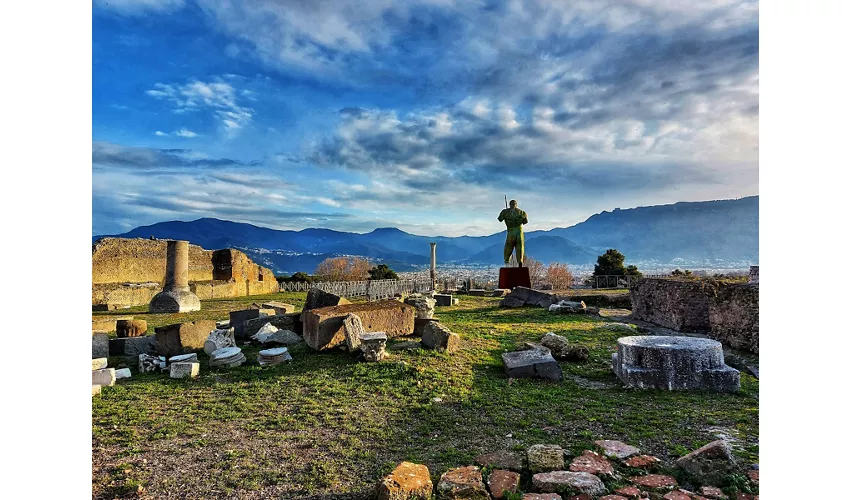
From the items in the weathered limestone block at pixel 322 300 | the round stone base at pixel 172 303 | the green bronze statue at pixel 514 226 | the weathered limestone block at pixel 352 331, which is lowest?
the round stone base at pixel 172 303

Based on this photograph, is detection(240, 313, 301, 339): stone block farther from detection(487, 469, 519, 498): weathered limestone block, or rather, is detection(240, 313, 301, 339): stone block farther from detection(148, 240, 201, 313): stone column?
detection(148, 240, 201, 313): stone column

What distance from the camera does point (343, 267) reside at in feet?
119

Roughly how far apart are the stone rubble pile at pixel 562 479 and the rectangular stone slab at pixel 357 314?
4972 millimetres

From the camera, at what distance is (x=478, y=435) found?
4.50 meters

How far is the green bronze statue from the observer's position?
2033 centimetres

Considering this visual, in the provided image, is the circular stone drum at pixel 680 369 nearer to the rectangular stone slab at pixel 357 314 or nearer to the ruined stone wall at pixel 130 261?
the rectangular stone slab at pixel 357 314

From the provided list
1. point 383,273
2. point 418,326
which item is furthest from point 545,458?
point 383,273

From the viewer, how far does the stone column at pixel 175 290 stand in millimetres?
16328

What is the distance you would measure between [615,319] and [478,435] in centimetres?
985

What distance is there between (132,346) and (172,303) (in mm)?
8579

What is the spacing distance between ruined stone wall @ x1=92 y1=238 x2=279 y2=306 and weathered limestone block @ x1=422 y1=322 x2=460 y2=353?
17.0 meters

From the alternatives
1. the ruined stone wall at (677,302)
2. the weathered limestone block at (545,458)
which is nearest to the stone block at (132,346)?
the weathered limestone block at (545,458)

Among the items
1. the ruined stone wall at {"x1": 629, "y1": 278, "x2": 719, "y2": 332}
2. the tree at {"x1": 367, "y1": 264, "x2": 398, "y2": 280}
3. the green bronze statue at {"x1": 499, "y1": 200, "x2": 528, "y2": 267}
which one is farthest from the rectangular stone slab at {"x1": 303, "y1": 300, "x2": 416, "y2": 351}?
the tree at {"x1": 367, "y1": 264, "x2": 398, "y2": 280}
